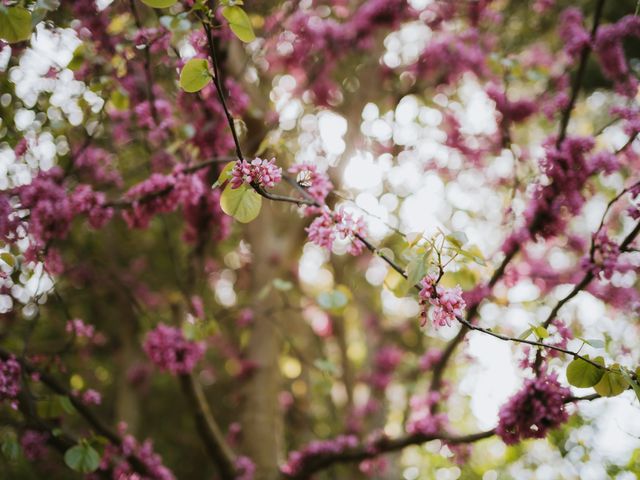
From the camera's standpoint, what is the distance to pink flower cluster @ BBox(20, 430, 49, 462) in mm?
2955

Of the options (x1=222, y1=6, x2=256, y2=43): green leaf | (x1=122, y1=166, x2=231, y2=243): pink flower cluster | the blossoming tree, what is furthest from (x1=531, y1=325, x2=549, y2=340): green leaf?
(x1=122, y1=166, x2=231, y2=243): pink flower cluster

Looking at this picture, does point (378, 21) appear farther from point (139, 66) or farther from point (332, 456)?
point (332, 456)

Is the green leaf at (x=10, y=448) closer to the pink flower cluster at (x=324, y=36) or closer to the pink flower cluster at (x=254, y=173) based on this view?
the pink flower cluster at (x=254, y=173)

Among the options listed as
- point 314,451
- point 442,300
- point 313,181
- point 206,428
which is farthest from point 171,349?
point 442,300

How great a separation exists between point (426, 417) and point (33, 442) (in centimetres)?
248

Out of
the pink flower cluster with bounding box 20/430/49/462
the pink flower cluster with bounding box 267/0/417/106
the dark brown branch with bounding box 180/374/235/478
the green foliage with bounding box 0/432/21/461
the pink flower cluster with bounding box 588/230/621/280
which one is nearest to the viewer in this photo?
the pink flower cluster with bounding box 588/230/621/280

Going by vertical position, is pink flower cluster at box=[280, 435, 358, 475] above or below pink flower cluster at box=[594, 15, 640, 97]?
below

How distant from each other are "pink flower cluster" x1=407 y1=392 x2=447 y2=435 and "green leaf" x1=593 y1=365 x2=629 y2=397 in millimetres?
1424

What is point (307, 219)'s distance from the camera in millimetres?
4520

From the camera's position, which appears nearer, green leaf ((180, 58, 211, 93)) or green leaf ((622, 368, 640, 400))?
green leaf ((622, 368, 640, 400))

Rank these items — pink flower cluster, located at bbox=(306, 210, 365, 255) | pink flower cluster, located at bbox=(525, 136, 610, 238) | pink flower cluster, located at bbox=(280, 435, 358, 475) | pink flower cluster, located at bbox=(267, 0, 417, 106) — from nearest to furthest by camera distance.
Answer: pink flower cluster, located at bbox=(306, 210, 365, 255)
pink flower cluster, located at bbox=(525, 136, 610, 238)
pink flower cluster, located at bbox=(280, 435, 358, 475)
pink flower cluster, located at bbox=(267, 0, 417, 106)

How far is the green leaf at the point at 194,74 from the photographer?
1.78m

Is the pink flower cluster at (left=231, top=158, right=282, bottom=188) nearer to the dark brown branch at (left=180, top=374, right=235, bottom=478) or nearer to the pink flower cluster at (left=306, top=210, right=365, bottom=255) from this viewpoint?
the pink flower cluster at (left=306, top=210, right=365, bottom=255)

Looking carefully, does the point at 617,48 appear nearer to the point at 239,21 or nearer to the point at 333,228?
the point at 333,228
